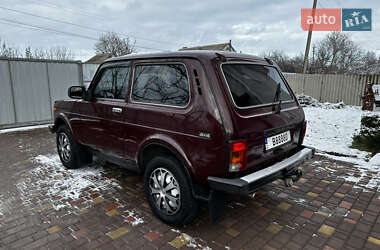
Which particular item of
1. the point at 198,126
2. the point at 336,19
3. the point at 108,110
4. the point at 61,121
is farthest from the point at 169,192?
the point at 336,19

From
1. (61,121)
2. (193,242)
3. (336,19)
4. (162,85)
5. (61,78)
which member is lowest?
(193,242)

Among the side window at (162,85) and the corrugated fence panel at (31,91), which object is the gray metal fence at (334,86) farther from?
the side window at (162,85)

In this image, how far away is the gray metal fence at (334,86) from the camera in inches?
549

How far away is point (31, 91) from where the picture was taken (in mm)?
9484

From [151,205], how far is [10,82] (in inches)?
338

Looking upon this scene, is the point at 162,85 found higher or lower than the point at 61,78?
lower

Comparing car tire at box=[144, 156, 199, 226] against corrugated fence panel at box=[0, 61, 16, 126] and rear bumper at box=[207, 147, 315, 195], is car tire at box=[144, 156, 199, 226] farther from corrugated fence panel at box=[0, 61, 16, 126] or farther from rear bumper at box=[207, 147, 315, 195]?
corrugated fence panel at box=[0, 61, 16, 126]

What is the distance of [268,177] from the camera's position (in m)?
2.59

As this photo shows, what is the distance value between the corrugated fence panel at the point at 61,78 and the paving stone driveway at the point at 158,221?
625cm

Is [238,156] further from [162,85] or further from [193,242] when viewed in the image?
[162,85]

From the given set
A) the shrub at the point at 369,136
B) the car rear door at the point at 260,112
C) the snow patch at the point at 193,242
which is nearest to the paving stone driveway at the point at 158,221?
the snow patch at the point at 193,242

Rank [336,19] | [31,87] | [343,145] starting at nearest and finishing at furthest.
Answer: [343,145]
[31,87]
[336,19]

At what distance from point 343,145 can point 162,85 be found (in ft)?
17.2

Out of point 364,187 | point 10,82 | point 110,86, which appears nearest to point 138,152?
point 110,86
